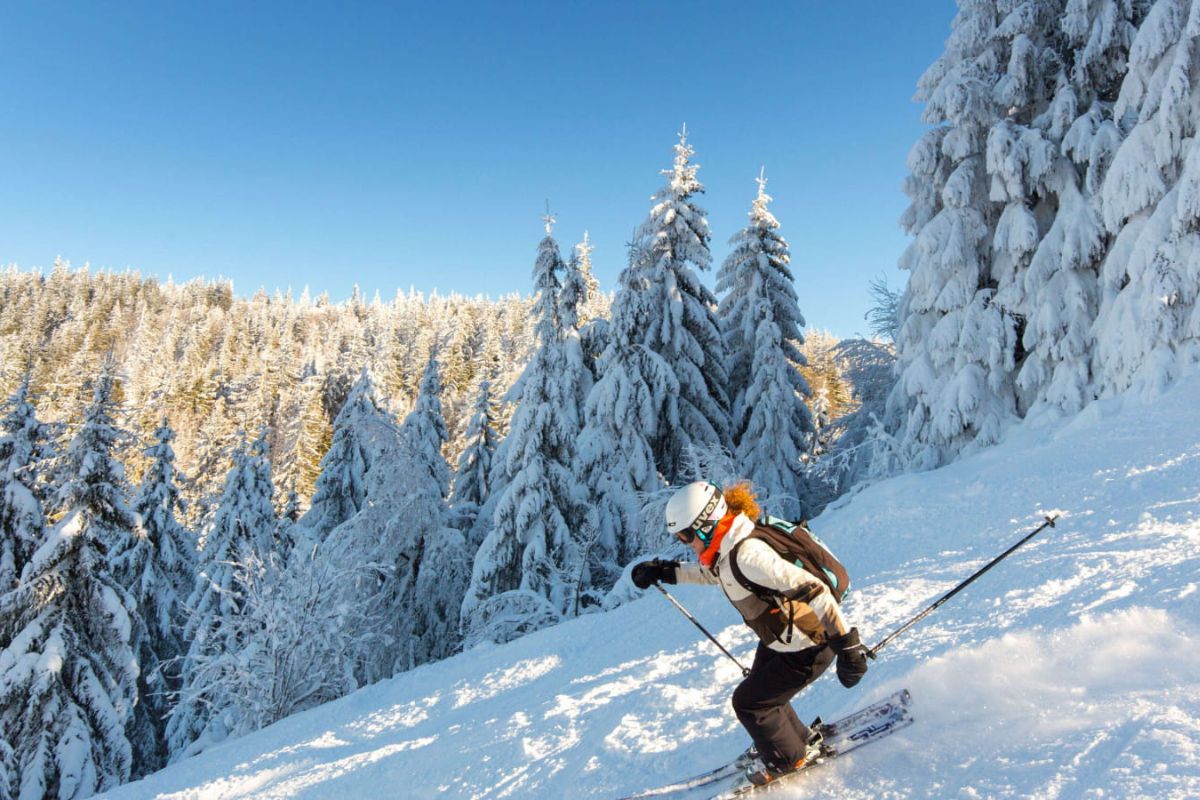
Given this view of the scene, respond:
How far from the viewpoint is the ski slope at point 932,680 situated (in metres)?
3.30

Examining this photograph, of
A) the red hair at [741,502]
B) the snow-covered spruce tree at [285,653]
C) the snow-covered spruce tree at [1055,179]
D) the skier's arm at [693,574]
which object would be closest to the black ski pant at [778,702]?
the skier's arm at [693,574]

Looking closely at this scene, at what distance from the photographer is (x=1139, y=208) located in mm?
10547

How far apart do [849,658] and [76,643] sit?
1777 cm

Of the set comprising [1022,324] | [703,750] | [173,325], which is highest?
[173,325]

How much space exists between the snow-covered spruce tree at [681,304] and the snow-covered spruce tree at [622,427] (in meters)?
0.63

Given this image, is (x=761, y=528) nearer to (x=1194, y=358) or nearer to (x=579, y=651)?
(x=579, y=651)

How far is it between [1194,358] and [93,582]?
2135 cm

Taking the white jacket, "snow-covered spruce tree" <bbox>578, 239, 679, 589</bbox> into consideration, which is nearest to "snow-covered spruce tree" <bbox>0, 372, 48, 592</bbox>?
"snow-covered spruce tree" <bbox>578, 239, 679, 589</bbox>

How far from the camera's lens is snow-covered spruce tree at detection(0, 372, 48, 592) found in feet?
49.0

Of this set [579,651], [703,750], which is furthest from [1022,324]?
[703,750]

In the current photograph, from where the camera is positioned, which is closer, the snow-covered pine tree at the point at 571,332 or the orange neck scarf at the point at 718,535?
the orange neck scarf at the point at 718,535

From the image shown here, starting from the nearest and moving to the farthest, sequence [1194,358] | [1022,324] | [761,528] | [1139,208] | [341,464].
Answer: [761,528], [1194,358], [1139,208], [1022,324], [341,464]

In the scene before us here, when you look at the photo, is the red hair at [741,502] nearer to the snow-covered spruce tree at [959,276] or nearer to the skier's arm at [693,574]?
the skier's arm at [693,574]

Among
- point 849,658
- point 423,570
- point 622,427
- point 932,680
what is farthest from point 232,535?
point 849,658
